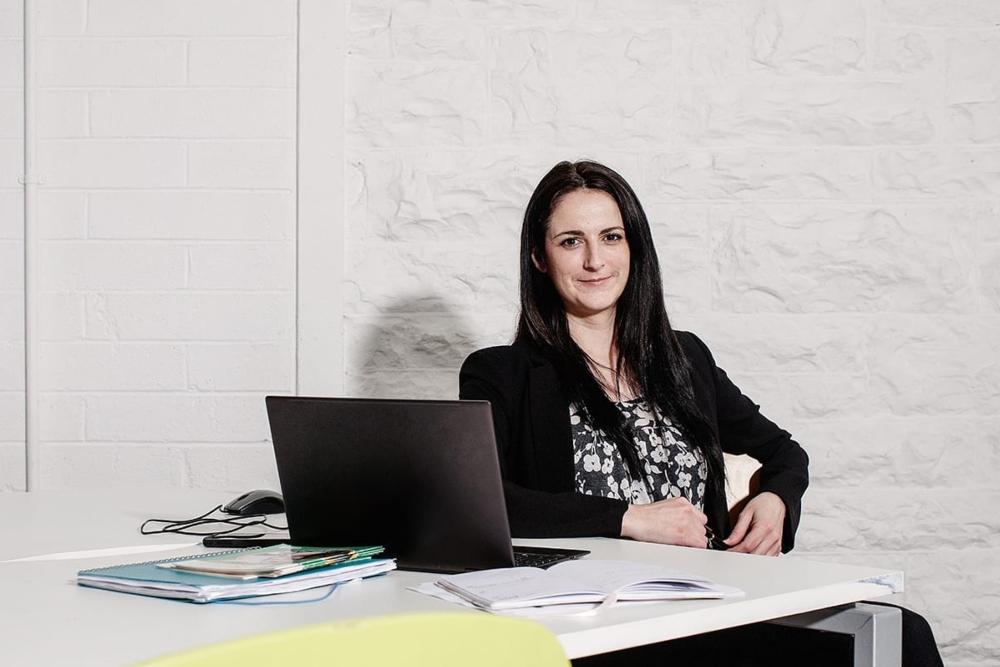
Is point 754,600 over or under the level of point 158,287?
under

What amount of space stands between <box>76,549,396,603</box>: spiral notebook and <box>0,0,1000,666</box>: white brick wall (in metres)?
1.51

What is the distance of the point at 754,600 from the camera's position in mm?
1238

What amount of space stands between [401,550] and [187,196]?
1.64 m

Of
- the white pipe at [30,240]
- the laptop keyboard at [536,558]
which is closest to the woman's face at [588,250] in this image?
the laptop keyboard at [536,558]

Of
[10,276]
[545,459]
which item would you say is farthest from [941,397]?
[10,276]

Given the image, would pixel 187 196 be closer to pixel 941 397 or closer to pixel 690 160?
pixel 690 160

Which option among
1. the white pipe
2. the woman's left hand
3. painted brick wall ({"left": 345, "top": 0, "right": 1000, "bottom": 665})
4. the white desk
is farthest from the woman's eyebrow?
the white pipe

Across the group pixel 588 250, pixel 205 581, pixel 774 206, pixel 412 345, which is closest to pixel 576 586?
pixel 205 581

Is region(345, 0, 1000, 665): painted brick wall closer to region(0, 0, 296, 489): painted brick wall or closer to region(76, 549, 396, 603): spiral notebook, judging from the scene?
region(0, 0, 296, 489): painted brick wall

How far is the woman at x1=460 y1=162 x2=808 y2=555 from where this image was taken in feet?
7.38

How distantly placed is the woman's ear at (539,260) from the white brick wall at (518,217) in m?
0.34

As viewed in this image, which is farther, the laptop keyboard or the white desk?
the laptop keyboard

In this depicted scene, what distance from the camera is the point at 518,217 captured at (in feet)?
9.27

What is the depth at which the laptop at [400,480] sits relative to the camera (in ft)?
4.51
